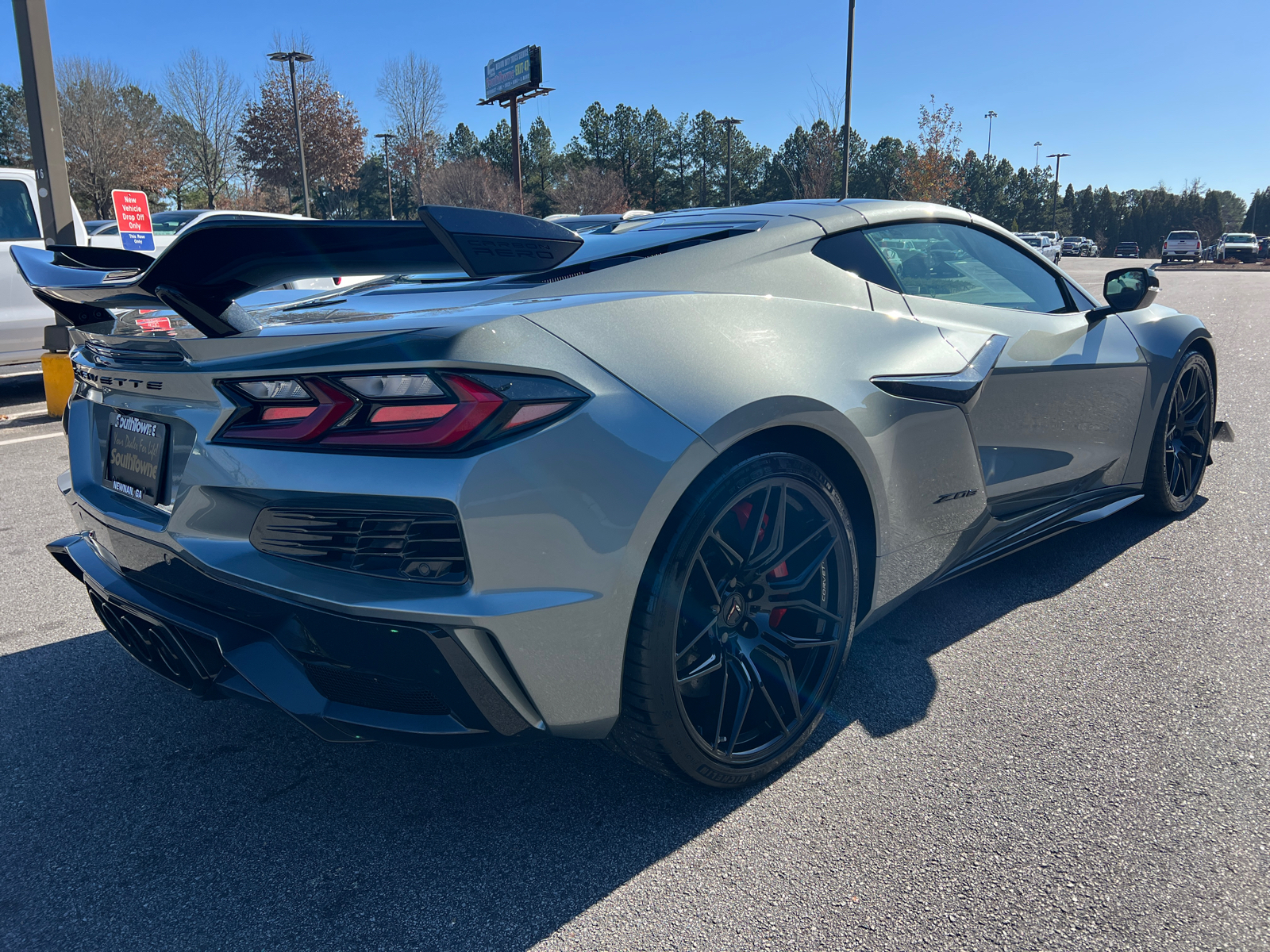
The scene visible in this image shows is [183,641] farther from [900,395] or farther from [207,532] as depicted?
[900,395]

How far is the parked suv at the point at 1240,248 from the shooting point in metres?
50.9

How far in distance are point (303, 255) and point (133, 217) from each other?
Result: 29.4 ft

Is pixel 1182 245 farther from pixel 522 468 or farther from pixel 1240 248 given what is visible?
pixel 522 468

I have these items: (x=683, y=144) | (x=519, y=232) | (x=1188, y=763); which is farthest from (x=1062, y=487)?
(x=683, y=144)

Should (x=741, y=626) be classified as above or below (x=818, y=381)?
below

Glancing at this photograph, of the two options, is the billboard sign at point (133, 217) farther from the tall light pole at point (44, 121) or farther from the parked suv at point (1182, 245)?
the parked suv at point (1182, 245)

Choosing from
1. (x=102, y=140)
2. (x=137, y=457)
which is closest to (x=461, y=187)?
(x=102, y=140)

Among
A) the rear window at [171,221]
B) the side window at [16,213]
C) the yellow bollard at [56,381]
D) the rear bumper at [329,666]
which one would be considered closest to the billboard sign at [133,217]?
the side window at [16,213]

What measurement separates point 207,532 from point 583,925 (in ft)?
3.44

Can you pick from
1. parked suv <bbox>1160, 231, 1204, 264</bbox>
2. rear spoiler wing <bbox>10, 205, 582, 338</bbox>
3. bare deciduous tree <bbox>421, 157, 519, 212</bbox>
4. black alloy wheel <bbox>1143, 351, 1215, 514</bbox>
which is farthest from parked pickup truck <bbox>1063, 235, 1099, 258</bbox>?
rear spoiler wing <bbox>10, 205, 582, 338</bbox>

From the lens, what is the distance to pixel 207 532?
67.1 inches

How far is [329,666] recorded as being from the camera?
1.63 m

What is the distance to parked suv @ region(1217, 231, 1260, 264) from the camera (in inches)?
2005

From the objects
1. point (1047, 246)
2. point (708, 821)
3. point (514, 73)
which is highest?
point (514, 73)
